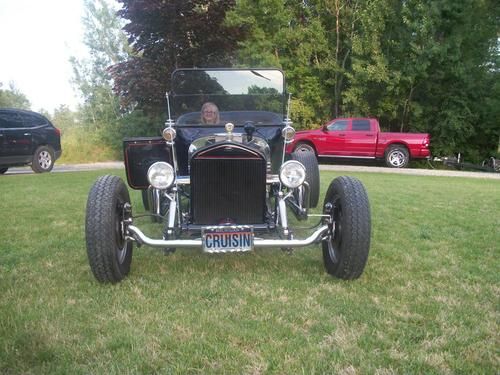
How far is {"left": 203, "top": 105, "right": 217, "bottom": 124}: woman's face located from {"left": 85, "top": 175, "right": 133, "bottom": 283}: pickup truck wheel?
5.22 ft

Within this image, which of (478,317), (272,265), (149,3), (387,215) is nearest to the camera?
(478,317)

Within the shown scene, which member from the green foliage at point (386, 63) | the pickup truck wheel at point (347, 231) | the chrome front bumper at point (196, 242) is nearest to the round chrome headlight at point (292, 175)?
the pickup truck wheel at point (347, 231)

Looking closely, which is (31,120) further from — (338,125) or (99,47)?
(99,47)

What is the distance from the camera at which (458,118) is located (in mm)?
18094

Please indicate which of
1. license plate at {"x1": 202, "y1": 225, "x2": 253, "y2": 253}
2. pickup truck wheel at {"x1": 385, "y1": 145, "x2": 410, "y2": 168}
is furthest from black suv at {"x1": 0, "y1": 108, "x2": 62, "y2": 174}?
pickup truck wheel at {"x1": 385, "y1": 145, "x2": 410, "y2": 168}

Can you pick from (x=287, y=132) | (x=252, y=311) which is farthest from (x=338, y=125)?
(x=252, y=311)

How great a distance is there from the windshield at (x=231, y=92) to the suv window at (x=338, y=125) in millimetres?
10751

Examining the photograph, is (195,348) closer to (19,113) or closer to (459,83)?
(19,113)

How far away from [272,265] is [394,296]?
1017mm

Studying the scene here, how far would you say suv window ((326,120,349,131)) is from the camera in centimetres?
1553

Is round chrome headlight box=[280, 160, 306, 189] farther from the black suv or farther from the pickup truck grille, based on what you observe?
the black suv

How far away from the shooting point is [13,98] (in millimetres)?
31406

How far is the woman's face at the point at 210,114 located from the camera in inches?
186

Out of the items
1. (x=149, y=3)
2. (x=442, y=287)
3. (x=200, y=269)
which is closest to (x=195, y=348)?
(x=200, y=269)
